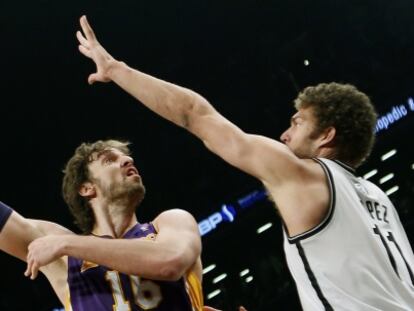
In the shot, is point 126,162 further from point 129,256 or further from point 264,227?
point 264,227

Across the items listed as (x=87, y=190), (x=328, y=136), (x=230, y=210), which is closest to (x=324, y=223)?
(x=328, y=136)

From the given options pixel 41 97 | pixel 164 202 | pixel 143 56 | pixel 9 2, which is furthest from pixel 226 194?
pixel 9 2

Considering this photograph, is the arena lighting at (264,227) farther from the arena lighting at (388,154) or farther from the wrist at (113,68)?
the wrist at (113,68)

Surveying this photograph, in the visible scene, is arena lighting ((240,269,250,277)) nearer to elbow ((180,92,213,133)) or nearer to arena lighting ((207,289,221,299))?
arena lighting ((207,289,221,299))

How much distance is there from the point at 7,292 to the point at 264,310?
513 centimetres

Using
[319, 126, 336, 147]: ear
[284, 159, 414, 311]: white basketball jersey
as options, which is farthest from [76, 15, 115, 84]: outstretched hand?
[284, 159, 414, 311]: white basketball jersey

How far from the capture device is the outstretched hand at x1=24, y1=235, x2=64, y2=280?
2.84 metres

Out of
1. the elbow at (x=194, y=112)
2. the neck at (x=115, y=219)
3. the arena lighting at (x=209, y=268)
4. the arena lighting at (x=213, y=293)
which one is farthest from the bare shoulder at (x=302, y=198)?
the arena lighting at (x=209, y=268)

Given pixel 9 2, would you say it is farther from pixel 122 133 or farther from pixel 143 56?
pixel 122 133

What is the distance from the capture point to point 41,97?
12086 mm

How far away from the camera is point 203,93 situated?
13.7 m

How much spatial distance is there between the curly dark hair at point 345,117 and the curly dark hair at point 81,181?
1382mm

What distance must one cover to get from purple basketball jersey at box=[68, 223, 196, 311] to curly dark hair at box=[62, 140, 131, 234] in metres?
0.52

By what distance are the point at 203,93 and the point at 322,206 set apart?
11442mm
